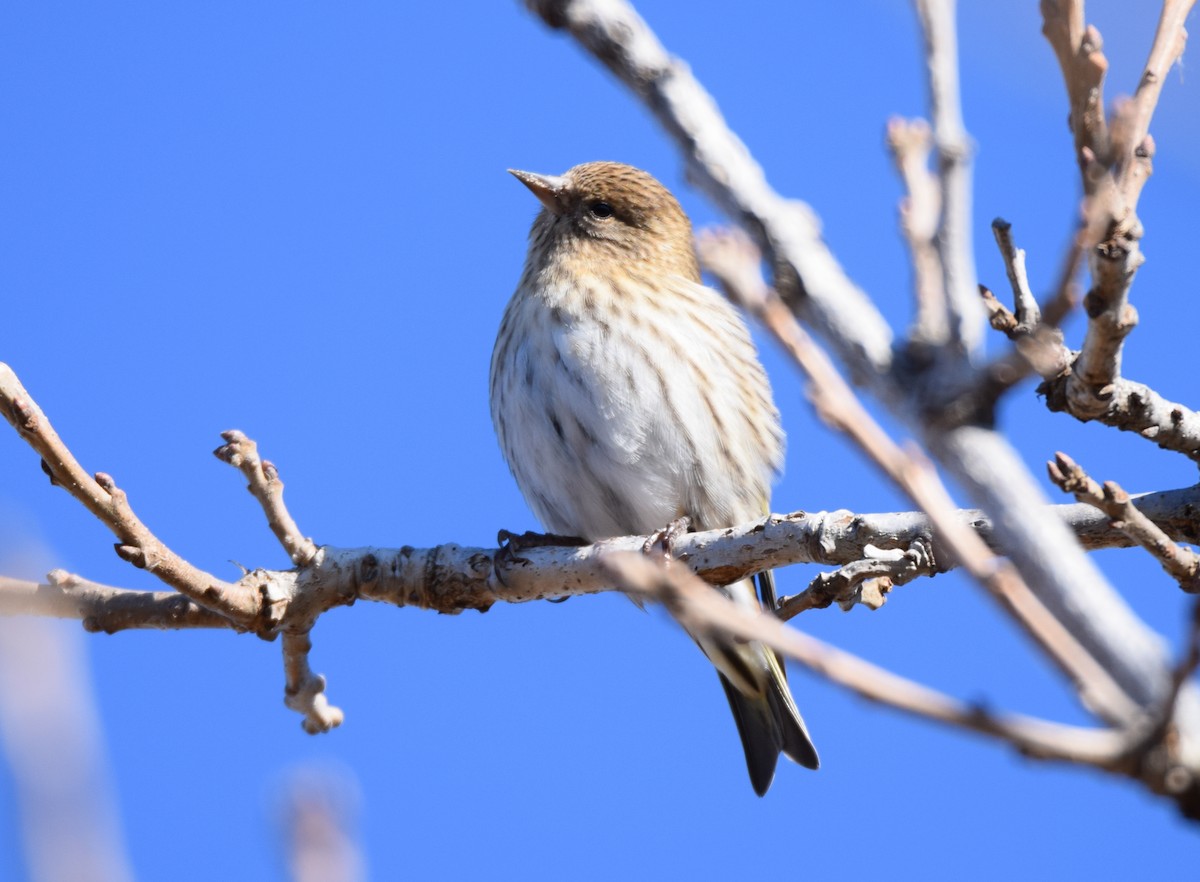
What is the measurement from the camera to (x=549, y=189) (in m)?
6.86

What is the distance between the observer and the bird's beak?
6855 millimetres

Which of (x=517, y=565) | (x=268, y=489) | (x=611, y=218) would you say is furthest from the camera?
(x=611, y=218)

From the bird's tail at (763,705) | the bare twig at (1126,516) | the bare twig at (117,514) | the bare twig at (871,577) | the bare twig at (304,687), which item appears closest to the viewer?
the bare twig at (1126,516)

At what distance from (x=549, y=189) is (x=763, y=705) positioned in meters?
2.75

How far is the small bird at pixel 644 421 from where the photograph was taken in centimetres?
575

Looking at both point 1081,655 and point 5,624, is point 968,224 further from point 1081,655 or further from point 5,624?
Result: point 5,624

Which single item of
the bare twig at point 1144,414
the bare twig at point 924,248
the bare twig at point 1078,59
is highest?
the bare twig at point 1144,414

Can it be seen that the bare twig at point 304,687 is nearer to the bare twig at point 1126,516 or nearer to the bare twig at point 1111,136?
the bare twig at point 1126,516

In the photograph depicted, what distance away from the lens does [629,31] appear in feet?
5.71

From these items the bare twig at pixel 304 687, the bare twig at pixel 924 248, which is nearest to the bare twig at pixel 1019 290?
the bare twig at pixel 924 248

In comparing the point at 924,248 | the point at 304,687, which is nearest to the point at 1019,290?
the point at 924,248

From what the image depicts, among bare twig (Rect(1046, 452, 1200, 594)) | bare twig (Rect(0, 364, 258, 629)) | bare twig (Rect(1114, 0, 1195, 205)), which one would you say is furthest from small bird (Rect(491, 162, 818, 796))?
bare twig (Rect(1114, 0, 1195, 205))

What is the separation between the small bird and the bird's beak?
1.65 feet

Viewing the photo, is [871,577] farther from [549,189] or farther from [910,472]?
Result: [549,189]
